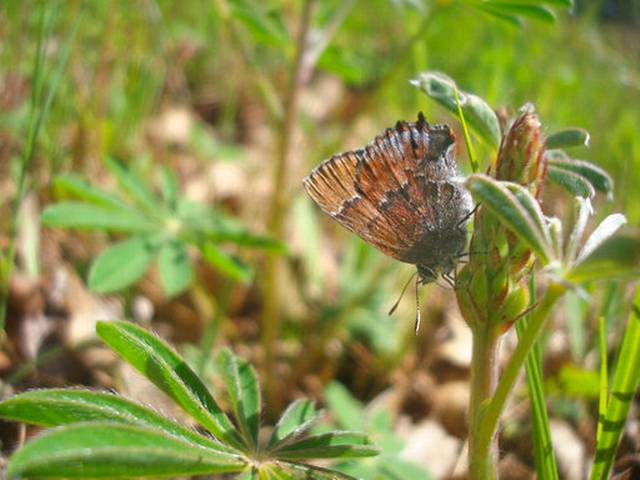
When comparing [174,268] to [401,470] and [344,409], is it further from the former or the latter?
[401,470]

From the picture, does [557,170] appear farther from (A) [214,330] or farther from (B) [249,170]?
(B) [249,170]

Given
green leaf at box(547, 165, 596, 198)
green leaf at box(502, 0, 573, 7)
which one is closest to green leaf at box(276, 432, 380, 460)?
green leaf at box(547, 165, 596, 198)

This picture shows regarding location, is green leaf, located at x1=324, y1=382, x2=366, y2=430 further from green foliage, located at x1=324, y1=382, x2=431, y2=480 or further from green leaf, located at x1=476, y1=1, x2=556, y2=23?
green leaf, located at x1=476, y1=1, x2=556, y2=23

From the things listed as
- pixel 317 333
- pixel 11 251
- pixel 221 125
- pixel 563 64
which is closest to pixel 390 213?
pixel 11 251

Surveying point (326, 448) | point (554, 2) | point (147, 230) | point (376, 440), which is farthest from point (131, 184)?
point (326, 448)

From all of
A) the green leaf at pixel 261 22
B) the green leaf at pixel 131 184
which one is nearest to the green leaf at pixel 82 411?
the green leaf at pixel 131 184
